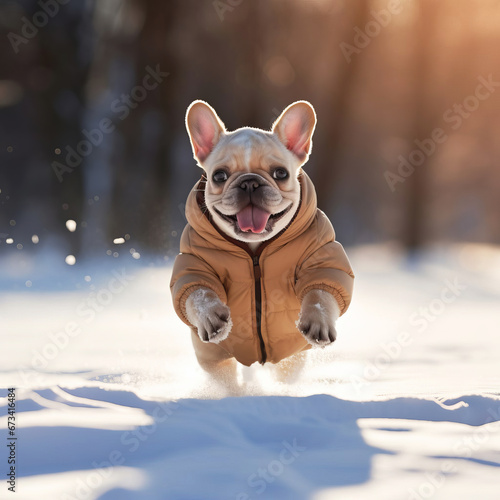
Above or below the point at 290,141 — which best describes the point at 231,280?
below

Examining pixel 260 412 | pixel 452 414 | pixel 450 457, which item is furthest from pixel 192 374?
pixel 450 457

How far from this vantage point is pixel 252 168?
4105mm

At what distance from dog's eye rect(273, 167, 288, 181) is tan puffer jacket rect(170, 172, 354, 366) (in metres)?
0.23

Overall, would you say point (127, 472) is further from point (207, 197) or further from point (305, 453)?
point (207, 197)

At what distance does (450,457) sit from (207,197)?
218 cm

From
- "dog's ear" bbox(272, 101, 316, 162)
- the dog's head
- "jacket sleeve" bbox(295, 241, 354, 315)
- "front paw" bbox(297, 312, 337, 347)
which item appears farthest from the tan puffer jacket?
"front paw" bbox(297, 312, 337, 347)

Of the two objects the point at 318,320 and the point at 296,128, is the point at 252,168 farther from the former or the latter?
the point at 318,320

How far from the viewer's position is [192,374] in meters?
5.02

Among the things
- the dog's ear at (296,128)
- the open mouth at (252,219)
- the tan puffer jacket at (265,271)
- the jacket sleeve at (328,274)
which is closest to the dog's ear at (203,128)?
the tan puffer jacket at (265,271)

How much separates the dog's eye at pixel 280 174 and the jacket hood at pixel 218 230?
22cm

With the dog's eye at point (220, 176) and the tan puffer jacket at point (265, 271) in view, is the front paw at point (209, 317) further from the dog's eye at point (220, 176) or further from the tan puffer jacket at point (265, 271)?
the dog's eye at point (220, 176)

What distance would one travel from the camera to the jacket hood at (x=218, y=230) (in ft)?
13.9

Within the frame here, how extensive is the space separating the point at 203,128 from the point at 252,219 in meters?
0.85

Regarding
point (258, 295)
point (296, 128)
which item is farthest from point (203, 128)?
point (258, 295)
